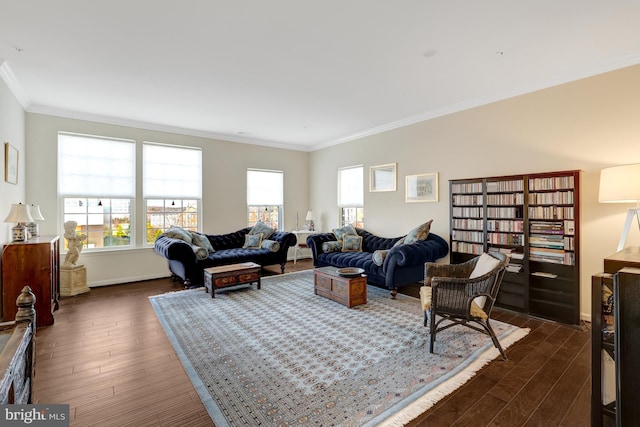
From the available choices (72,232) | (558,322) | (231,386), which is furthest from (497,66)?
(72,232)

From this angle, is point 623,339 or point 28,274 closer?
point 623,339

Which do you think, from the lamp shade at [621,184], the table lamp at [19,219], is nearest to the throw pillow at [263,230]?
the table lamp at [19,219]

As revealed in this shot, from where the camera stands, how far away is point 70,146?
4.91 meters

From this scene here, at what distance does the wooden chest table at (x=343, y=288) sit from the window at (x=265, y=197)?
3189mm

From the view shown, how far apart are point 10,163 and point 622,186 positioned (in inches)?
265

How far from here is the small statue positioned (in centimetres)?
452

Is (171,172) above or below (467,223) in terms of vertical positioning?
above

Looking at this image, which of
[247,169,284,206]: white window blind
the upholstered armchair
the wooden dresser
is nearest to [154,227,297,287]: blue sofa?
[247,169,284,206]: white window blind

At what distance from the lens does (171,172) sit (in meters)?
5.86

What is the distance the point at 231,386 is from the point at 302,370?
1.81 ft

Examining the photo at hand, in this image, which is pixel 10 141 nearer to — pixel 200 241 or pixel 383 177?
pixel 200 241

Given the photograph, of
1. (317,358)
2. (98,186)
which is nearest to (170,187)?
(98,186)

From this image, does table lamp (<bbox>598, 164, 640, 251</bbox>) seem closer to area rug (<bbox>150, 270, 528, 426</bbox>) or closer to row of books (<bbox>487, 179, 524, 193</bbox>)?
row of books (<bbox>487, 179, 524, 193</bbox>)

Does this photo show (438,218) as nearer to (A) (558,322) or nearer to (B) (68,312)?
(A) (558,322)
